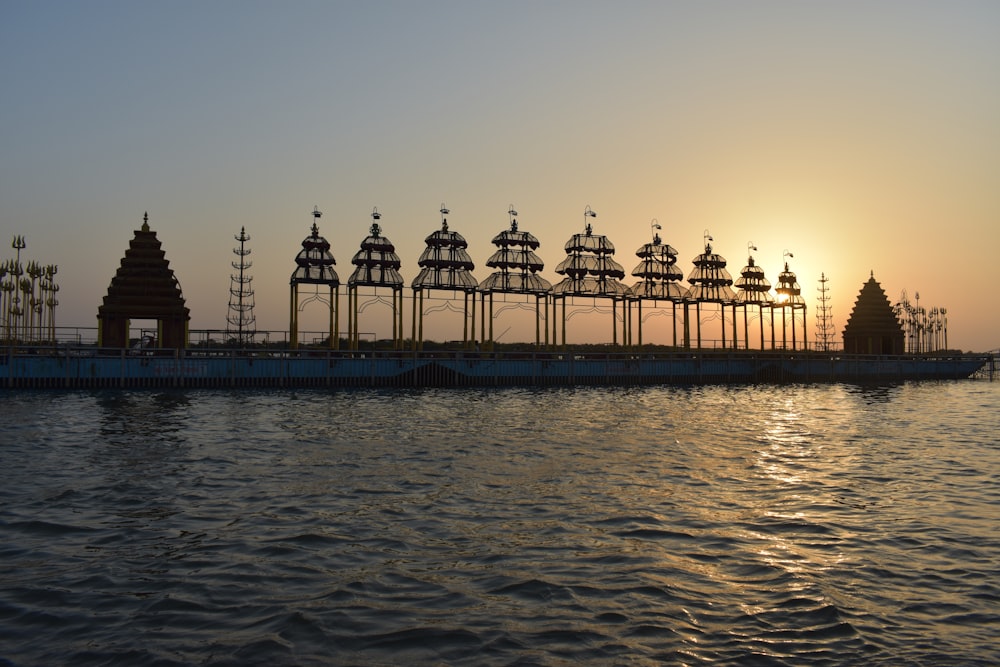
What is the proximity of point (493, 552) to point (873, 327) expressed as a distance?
326 ft

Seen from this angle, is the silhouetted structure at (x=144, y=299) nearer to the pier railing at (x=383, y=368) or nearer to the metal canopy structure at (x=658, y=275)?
the pier railing at (x=383, y=368)

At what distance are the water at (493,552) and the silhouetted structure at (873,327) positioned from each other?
80.2m

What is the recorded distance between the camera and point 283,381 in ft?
163

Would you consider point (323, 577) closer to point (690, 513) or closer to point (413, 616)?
point (413, 616)

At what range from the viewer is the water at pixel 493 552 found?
22.6 ft

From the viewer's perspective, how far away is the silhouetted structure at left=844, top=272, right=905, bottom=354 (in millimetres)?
94188

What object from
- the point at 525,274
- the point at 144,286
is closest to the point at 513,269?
the point at 525,274

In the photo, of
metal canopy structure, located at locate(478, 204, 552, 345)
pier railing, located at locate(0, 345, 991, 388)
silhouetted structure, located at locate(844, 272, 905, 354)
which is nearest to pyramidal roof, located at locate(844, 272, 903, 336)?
silhouetted structure, located at locate(844, 272, 905, 354)

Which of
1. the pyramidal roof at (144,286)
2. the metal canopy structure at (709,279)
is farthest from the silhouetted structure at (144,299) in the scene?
the metal canopy structure at (709,279)

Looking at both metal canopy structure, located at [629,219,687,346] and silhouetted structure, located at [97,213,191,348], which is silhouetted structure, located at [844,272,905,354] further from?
silhouetted structure, located at [97,213,191,348]

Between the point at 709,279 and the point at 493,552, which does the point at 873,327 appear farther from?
the point at 493,552

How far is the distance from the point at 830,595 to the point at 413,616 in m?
5.16

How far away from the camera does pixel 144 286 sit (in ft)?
178

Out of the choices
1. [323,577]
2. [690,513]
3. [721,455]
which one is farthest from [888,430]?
[323,577]
